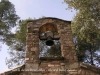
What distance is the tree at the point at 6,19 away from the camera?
1269 centimetres

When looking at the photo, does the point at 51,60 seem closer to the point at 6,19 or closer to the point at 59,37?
the point at 59,37

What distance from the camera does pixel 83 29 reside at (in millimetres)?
8914

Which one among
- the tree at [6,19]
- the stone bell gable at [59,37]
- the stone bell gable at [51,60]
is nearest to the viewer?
the stone bell gable at [51,60]

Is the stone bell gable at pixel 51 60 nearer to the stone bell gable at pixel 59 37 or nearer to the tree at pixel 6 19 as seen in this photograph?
the stone bell gable at pixel 59 37

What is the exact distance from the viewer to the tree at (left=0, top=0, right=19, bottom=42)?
12688 millimetres

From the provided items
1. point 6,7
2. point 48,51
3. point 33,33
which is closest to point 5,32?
point 6,7

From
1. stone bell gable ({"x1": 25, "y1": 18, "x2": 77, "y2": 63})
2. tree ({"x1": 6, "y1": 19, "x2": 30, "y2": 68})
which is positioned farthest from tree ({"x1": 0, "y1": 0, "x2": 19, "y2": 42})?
stone bell gable ({"x1": 25, "y1": 18, "x2": 77, "y2": 63})

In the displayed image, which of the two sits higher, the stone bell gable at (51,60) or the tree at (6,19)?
the tree at (6,19)

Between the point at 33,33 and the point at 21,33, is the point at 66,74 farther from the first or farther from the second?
the point at 21,33

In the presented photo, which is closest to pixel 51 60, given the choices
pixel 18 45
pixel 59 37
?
pixel 59 37

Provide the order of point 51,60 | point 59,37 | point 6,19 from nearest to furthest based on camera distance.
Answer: point 51,60 < point 59,37 < point 6,19

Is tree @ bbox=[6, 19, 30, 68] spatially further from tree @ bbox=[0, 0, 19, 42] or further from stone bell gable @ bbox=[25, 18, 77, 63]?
stone bell gable @ bbox=[25, 18, 77, 63]

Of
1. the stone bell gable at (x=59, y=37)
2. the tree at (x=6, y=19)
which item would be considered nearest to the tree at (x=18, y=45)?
the tree at (x=6, y=19)

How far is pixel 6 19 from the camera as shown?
13266mm
